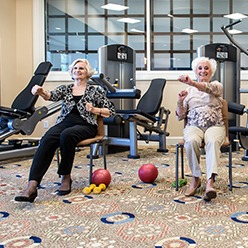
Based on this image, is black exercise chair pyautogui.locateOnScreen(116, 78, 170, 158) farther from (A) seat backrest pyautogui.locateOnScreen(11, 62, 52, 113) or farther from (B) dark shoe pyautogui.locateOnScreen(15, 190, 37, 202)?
(B) dark shoe pyautogui.locateOnScreen(15, 190, 37, 202)

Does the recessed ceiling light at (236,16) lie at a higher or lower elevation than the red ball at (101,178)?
higher

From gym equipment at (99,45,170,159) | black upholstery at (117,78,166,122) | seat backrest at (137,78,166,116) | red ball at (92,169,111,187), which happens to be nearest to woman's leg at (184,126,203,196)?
red ball at (92,169,111,187)

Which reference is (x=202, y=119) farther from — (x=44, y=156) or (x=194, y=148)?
(x=44, y=156)

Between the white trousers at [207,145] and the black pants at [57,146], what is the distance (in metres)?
0.80

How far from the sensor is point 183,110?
2670mm

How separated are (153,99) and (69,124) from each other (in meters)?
2.24

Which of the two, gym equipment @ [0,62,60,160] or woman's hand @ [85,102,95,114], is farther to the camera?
gym equipment @ [0,62,60,160]

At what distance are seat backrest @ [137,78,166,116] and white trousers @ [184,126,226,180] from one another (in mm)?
2153

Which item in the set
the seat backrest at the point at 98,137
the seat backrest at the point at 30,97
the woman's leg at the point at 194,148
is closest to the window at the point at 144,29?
the seat backrest at the point at 30,97

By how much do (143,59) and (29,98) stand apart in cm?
230

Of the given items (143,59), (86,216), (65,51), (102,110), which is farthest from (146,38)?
(86,216)

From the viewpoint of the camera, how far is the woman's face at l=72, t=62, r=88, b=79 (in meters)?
2.87

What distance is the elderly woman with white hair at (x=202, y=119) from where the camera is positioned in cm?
243

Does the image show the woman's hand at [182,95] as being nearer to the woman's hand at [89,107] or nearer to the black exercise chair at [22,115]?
the woman's hand at [89,107]
